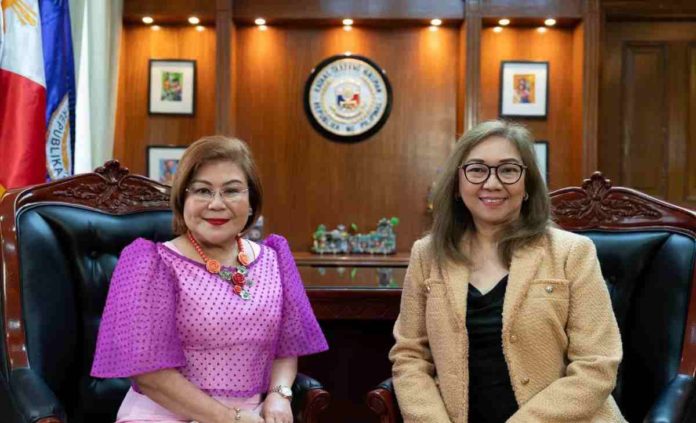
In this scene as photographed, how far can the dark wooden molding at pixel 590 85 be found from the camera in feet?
15.5

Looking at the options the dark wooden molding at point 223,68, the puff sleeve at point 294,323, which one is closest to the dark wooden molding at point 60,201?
the puff sleeve at point 294,323

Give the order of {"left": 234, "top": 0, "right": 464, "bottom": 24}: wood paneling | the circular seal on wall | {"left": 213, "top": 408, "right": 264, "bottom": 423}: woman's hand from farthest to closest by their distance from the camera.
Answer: the circular seal on wall < {"left": 234, "top": 0, "right": 464, "bottom": 24}: wood paneling < {"left": 213, "top": 408, "right": 264, "bottom": 423}: woman's hand

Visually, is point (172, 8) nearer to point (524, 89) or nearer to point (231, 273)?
point (524, 89)

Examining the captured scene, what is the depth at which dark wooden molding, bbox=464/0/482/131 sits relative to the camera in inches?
187

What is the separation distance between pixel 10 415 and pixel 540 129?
413cm

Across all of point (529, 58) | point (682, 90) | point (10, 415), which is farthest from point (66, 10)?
point (682, 90)

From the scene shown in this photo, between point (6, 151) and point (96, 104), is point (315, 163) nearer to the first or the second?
point (96, 104)

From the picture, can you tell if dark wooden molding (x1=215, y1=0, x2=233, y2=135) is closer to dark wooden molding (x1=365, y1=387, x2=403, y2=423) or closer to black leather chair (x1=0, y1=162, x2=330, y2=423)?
black leather chair (x1=0, y1=162, x2=330, y2=423)

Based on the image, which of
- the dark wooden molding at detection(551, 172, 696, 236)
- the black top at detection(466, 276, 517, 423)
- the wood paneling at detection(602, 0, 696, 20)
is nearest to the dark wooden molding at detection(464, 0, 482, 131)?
the wood paneling at detection(602, 0, 696, 20)

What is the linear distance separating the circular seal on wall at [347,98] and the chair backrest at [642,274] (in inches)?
113

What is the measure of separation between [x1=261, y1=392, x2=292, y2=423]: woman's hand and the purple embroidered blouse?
0.14 ft

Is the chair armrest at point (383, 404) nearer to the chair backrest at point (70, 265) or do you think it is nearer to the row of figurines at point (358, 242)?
the chair backrest at point (70, 265)

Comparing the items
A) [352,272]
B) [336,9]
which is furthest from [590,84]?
[352,272]

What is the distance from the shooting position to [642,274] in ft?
7.25
